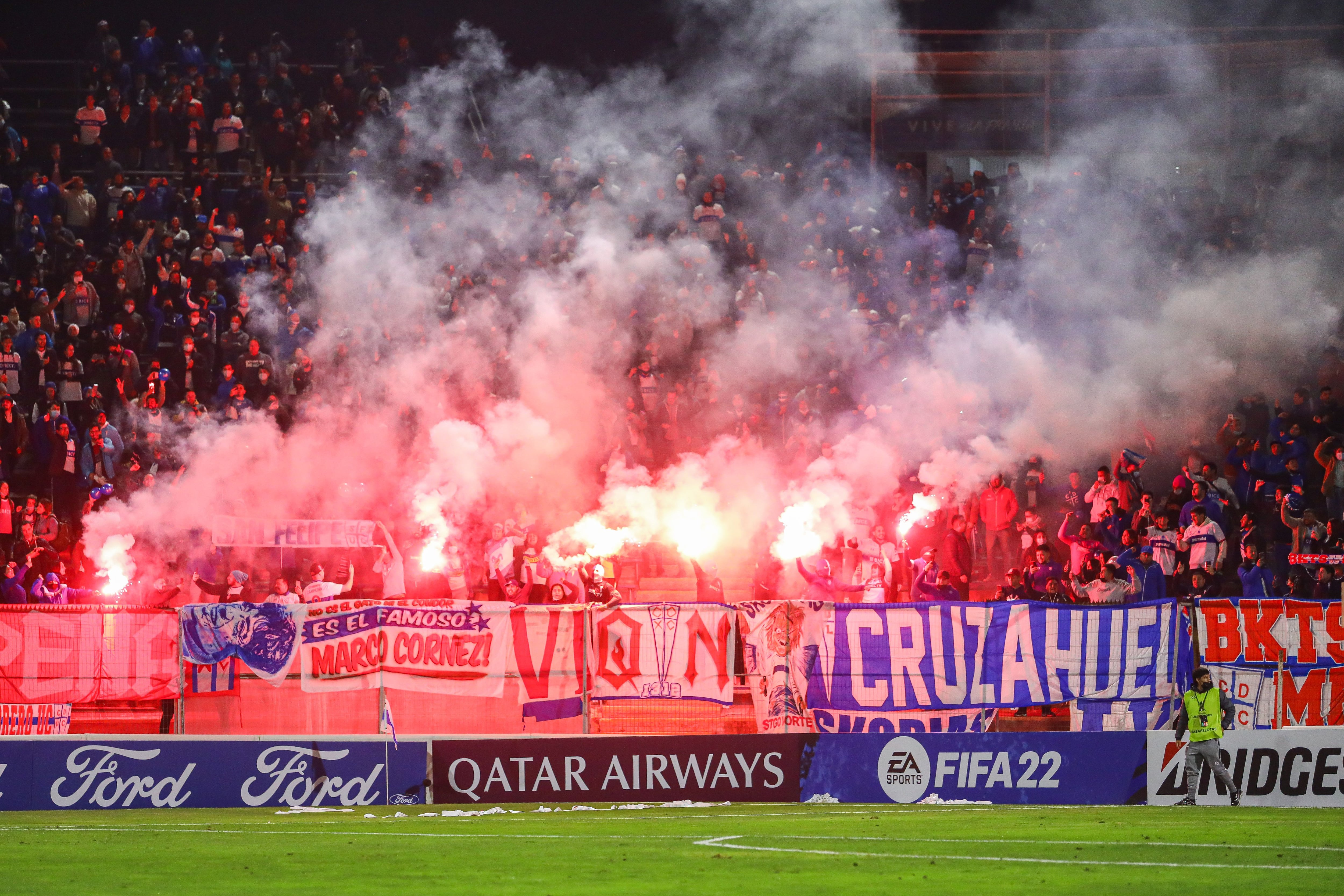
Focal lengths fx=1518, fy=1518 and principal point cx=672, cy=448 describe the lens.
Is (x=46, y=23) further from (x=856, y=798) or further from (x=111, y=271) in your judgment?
(x=856, y=798)

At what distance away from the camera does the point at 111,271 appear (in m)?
20.1

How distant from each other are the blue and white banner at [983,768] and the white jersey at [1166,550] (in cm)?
478

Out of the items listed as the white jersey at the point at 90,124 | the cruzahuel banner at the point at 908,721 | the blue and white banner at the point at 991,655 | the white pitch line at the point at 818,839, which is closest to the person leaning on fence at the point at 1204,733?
the blue and white banner at the point at 991,655

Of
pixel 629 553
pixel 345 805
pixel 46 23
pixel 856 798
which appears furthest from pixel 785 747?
pixel 46 23

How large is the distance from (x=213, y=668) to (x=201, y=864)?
504cm

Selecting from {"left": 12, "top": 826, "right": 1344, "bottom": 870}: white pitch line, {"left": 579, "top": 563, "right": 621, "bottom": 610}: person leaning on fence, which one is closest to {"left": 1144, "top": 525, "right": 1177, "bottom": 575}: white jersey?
{"left": 579, "top": 563, "right": 621, "bottom": 610}: person leaning on fence

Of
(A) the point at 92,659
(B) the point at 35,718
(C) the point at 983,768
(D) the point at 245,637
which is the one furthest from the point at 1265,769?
(B) the point at 35,718

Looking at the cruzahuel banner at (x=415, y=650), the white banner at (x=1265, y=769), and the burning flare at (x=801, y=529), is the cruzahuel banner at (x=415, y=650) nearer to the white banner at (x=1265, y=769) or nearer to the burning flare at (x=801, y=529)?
the burning flare at (x=801, y=529)

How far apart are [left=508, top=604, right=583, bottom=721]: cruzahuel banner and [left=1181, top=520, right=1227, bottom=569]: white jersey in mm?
6804

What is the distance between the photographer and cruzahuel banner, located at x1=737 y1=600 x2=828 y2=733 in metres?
12.7

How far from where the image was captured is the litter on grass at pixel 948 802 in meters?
11.3

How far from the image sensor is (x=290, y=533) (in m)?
16.8

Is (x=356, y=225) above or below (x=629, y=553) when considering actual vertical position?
above

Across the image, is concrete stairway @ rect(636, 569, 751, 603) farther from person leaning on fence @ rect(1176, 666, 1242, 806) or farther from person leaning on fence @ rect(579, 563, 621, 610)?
person leaning on fence @ rect(1176, 666, 1242, 806)
